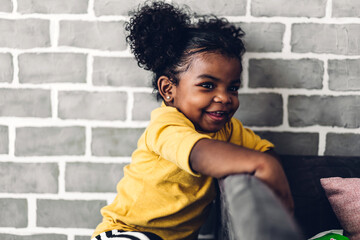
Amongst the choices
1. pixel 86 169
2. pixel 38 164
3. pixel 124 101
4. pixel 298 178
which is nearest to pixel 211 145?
pixel 298 178

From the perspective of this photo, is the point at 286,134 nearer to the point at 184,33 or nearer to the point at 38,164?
the point at 184,33

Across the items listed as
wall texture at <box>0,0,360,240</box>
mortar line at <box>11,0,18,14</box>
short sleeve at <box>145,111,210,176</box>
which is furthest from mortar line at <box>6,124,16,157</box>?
short sleeve at <box>145,111,210,176</box>

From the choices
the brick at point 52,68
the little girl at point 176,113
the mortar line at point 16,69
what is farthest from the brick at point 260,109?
the mortar line at point 16,69

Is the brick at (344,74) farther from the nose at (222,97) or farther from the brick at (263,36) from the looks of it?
the nose at (222,97)

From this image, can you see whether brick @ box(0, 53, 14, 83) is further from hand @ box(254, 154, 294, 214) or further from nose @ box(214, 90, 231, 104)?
hand @ box(254, 154, 294, 214)

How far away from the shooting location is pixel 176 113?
2.88 ft

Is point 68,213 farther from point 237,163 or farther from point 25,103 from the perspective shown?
point 237,163

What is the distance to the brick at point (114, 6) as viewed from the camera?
1120mm

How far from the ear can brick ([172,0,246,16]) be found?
299mm

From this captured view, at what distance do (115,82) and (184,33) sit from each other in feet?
1.04

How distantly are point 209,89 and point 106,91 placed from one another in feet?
1.40

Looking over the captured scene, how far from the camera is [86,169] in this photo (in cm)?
120

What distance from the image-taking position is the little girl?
35.8 inches

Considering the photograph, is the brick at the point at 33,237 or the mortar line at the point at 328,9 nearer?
the mortar line at the point at 328,9
